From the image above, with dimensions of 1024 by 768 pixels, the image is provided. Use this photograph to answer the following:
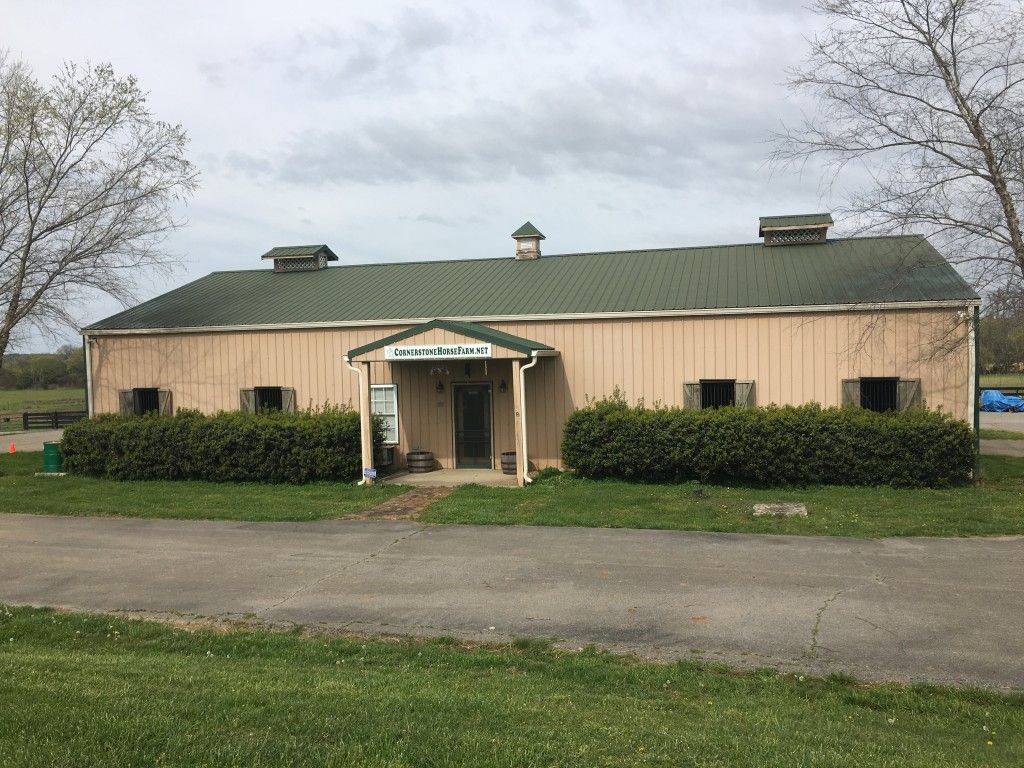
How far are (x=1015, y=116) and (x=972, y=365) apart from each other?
180 inches

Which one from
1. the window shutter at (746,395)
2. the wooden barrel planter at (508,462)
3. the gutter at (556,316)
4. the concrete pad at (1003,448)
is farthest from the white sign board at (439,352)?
the concrete pad at (1003,448)

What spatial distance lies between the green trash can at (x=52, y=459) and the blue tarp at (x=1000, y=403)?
3698 centimetres

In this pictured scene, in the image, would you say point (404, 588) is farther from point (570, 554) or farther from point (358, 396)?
point (358, 396)

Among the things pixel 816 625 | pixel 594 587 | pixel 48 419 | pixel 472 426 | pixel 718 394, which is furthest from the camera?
pixel 48 419

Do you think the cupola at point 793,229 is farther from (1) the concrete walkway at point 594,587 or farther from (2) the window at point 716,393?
(1) the concrete walkway at point 594,587

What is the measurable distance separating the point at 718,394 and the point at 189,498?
419 inches

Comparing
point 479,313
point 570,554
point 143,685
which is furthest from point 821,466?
point 143,685

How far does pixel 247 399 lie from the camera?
19.5m

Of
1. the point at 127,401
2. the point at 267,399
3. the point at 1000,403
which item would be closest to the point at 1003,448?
the point at 267,399

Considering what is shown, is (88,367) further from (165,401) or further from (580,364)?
(580,364)

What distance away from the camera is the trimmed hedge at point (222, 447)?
16969 mm

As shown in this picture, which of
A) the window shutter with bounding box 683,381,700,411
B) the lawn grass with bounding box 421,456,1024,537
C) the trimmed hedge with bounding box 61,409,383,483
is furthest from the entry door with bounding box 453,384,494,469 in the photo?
the window shutter with bounding box 683,381,700,411

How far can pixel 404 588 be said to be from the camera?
930 cm

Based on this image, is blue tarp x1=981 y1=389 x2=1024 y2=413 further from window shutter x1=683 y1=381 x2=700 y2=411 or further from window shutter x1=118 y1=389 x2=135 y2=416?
window shutter x1=118 y1=389 x2=135 y2=416
